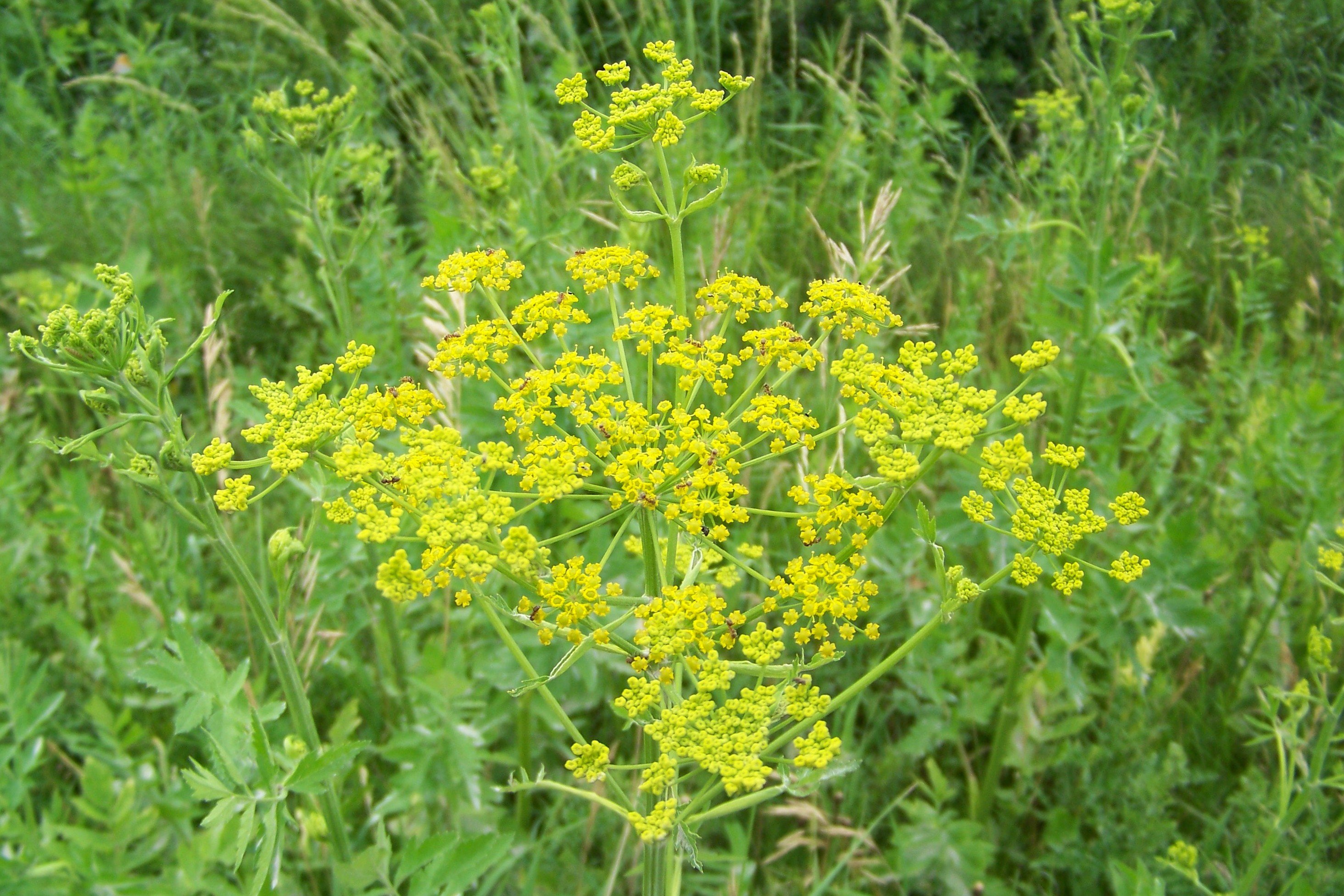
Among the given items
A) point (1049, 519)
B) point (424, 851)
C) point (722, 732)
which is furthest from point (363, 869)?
point (1049, 519)

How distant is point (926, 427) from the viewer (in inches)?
72.9

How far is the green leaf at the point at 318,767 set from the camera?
1.91m

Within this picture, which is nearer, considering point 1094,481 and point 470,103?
point 1094,481

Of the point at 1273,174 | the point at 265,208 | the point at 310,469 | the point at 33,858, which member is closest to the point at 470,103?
the point at 265,208

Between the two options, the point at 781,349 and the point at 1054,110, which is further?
the point at 1054,110

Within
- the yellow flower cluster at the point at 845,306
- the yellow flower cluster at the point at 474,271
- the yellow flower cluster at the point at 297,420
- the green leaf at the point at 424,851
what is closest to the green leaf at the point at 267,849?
the green leaf at the point at 424,851

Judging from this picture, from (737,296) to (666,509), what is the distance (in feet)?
1.68

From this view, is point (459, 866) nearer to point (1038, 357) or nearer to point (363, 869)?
point (363, 869)

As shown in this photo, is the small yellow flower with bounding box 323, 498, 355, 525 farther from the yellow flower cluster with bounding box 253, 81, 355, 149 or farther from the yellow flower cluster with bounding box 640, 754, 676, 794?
the yellow flower cluster with bounding box 253, 81, 355, 149

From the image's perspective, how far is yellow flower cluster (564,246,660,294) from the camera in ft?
6.91

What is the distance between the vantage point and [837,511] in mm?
1826

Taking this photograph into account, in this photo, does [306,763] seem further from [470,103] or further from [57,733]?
[470,103]

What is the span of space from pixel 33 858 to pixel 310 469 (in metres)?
1.39

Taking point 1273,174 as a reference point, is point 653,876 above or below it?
above
